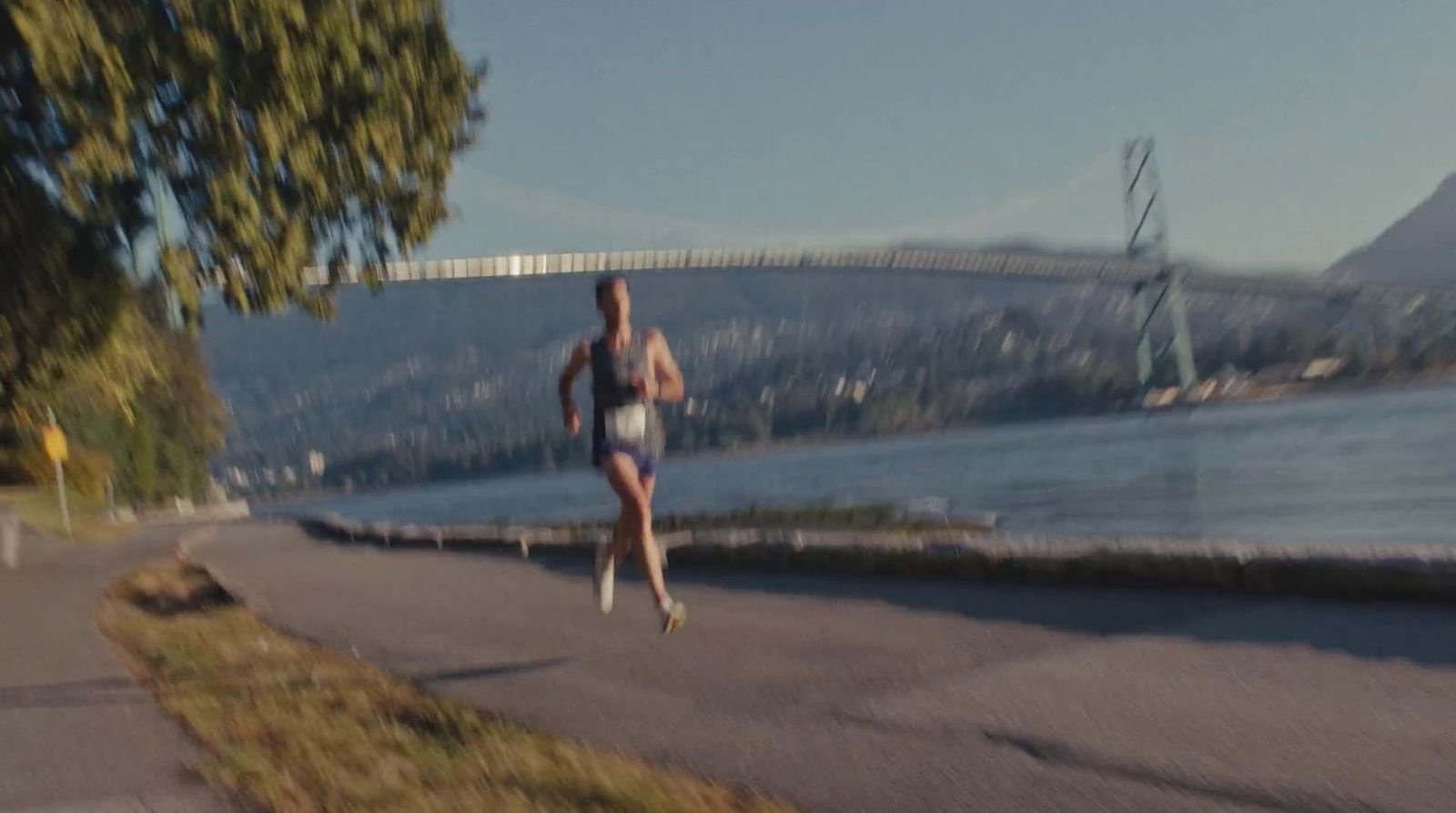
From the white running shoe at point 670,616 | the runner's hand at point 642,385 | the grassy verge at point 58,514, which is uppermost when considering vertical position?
the runner's hand at point 642,385

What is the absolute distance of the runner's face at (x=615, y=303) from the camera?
6.03 m

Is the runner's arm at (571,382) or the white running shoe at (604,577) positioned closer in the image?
the runner's arm at (571,382)

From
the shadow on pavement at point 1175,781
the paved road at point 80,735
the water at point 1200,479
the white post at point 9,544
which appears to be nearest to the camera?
the shadow on pavement at point 1175,781

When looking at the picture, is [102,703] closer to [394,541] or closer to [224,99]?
[224,99]

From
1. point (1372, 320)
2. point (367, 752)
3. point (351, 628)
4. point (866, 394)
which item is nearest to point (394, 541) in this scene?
point (351, 628)

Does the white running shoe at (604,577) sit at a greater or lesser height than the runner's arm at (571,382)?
lesser

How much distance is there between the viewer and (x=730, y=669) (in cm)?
566

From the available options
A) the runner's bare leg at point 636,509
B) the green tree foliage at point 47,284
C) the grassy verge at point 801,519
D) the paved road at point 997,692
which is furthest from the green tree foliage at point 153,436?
the grassy verge at point 801,519

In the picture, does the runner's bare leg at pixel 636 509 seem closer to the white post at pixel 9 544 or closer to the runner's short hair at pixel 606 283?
the runner's short hair at pixel 606 283

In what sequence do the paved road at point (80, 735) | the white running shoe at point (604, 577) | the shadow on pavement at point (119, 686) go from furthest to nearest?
1. the white running shoe at point (604, 577)
2. the shadow on pavement at point (119, 686)
3. the paved road at point (80, 735)

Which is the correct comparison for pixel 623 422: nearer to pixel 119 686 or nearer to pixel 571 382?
pixel 571 382

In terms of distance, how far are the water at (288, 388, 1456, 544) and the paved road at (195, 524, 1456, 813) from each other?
13.1m

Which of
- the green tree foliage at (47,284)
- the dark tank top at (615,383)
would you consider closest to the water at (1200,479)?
the dark tank top at (615,383)

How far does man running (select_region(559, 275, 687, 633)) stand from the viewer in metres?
5.98
